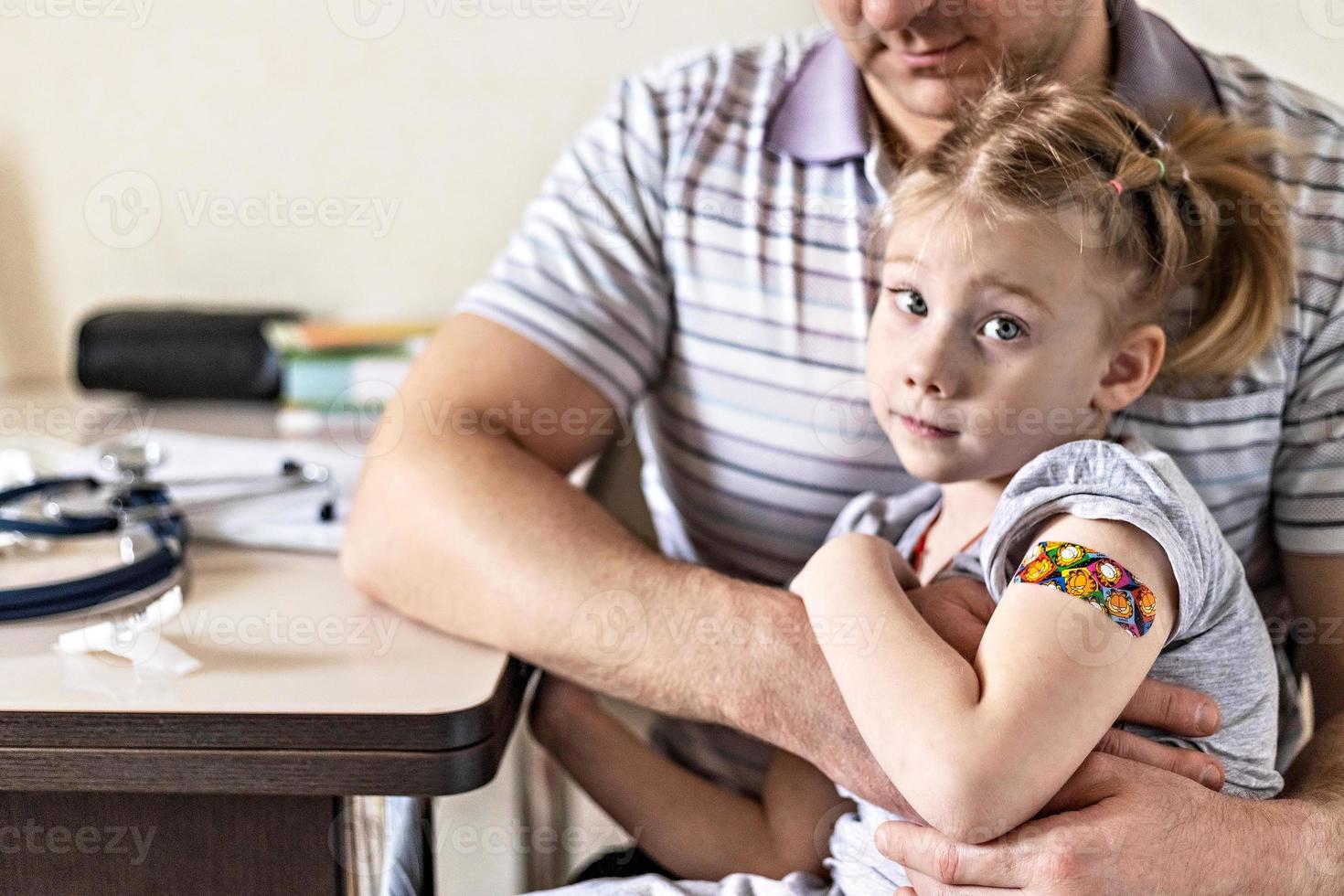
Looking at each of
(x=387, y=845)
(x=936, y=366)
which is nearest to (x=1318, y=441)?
(x=936, y=366)

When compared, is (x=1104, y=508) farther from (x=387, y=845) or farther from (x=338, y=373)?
(x=338, y=373)

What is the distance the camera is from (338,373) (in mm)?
1735

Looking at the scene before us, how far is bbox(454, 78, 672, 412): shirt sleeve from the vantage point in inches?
46.8

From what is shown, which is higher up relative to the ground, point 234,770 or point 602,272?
point 602,272

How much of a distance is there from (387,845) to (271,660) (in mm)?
165

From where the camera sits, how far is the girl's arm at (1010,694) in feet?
2.53

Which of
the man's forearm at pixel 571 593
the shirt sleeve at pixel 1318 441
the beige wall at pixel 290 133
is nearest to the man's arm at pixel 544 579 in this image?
the man's forearm at pixel 571 593

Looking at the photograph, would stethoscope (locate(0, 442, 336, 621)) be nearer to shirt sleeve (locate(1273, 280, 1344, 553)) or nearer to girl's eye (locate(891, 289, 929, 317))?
girl's eye (locate(891, 289, 929, 317))

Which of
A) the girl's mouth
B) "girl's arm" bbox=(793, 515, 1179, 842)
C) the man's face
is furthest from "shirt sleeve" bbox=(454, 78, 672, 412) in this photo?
"girl's arm" bbox=(793, 515, 1179, 842)

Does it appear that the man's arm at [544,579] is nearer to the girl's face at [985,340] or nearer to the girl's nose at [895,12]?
the girl's face at [985,340]

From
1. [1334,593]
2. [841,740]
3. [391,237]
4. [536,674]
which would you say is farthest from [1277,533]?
[391,237]

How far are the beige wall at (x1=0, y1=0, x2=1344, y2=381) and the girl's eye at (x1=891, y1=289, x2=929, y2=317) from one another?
1.04m

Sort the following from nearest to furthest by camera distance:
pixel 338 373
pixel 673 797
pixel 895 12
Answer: pixel 895 12 < pixel 673 797 < pixel 338 373

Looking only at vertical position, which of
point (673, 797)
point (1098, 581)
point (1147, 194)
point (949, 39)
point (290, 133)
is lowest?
point (673, 797)
